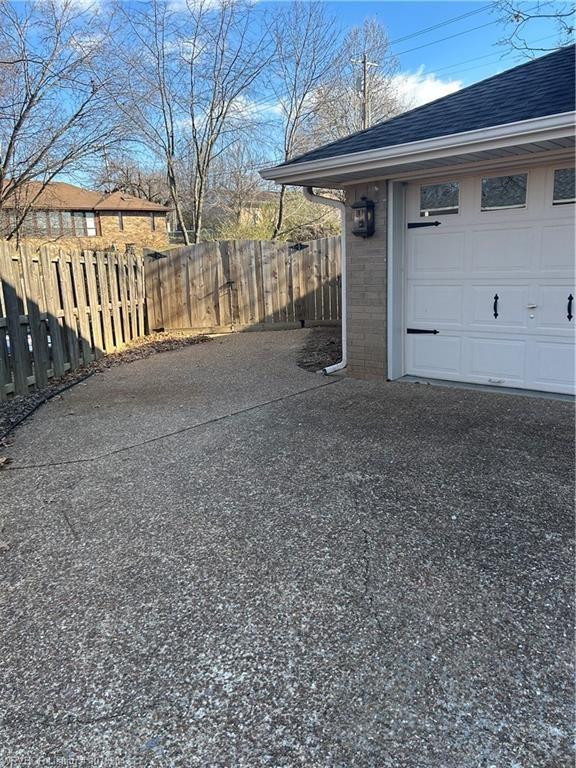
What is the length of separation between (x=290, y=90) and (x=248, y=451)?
1658 centimetres

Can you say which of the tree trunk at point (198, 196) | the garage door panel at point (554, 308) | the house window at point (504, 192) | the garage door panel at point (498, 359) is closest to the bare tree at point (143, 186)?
the tree trunk at point (198, 196)

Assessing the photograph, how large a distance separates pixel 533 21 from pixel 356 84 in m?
14.1

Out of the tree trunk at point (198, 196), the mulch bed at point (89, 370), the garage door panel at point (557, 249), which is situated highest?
the tree trunk at point (198, 196)

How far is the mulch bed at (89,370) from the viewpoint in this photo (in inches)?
220

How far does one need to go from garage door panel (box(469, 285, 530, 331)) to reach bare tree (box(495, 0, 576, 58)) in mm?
4007

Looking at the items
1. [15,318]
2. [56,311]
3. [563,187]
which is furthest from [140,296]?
[563,187]

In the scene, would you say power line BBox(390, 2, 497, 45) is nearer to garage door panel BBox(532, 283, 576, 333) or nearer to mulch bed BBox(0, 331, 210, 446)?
garage door panel BBox(532, 283, 576, 333)

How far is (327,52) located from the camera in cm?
1738

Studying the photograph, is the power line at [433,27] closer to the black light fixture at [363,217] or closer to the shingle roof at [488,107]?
the shingle roof at [488,107]

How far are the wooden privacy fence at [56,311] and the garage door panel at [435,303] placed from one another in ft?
Answer: 14.9

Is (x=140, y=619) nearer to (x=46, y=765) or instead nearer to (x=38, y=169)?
(x=46, y=765)

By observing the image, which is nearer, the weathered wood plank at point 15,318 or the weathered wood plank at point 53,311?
the weathered wood plank at point 15,318

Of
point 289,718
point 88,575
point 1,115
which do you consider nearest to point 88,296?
point 1,115

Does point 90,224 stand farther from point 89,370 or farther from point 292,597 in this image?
point 292,597
